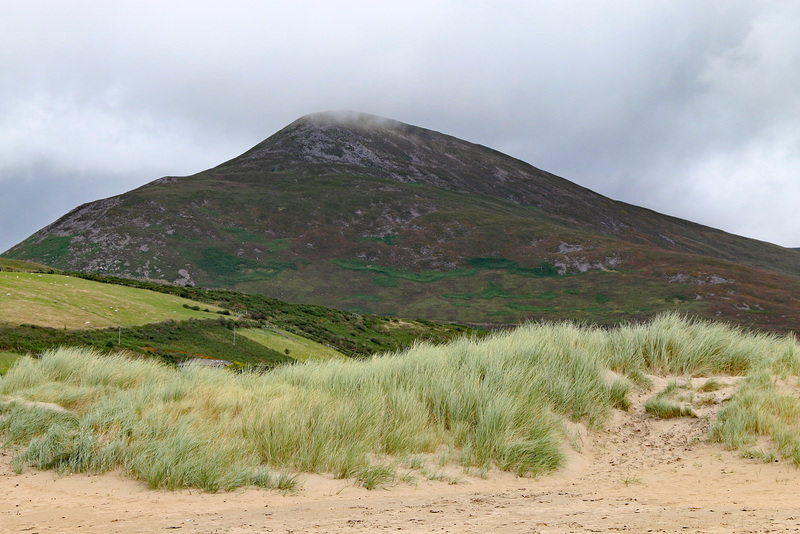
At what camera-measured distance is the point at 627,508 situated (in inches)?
212

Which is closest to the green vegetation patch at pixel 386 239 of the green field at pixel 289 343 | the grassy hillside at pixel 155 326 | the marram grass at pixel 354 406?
the grassy hillside at pixel 155 326

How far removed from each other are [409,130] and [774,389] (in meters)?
160

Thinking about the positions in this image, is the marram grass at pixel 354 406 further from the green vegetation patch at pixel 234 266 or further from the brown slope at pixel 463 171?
the brown slope at pixel 463 171

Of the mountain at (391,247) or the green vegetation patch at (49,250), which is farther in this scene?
the green vegetation patch at (49,250)

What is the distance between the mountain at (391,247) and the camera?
260 ft

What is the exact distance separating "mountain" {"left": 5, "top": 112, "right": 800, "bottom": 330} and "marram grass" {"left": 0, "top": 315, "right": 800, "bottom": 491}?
65.5 m

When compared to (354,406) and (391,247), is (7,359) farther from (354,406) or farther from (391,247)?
(391,247)

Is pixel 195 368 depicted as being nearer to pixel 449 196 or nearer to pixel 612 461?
pixel 612 461

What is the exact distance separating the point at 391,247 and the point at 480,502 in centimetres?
9438

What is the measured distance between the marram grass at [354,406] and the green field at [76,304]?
56.7ft

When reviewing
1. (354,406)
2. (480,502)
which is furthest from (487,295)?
(480,502)

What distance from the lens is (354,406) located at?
8242 mm

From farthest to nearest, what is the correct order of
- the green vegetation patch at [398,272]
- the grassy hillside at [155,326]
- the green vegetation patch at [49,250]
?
the green vegetation patch at [398,272]
the green vegetation patch at [49,250]
the grassy hillside at [155,326]

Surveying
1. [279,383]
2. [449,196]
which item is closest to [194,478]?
[279,383]
